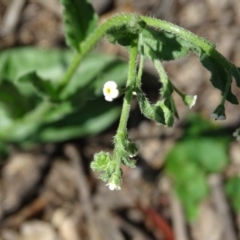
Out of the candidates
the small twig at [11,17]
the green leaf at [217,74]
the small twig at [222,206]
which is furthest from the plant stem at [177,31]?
the small twig at [11,17]

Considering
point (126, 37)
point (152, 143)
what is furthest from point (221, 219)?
point (126, 37)

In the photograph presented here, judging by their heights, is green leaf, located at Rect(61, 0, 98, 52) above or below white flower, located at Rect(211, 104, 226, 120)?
above

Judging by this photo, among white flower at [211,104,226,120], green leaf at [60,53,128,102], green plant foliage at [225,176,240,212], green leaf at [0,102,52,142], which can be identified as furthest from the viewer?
green plant foliage at [225,176,240,212]

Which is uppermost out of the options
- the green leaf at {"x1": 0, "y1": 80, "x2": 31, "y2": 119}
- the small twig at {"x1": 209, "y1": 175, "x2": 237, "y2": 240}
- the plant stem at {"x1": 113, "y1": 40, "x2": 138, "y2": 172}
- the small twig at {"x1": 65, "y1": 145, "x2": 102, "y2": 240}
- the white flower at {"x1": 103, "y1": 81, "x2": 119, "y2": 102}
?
the white flower at {"x1": 103, "y1": 81, "x2": 119, "y2": 102}

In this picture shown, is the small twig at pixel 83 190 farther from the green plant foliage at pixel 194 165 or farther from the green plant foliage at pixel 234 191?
the green plant foliage at pixel 234 191

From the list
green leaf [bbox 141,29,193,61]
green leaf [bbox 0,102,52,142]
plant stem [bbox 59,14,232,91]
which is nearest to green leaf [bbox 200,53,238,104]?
plant stem [bbox 59,14,232,91]

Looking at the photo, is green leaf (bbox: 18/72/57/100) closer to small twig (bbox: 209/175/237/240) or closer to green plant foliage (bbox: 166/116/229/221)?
green plant foliage (bbox: 166/116/229/221)

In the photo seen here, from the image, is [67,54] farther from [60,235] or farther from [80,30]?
[60,235]
